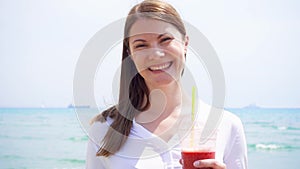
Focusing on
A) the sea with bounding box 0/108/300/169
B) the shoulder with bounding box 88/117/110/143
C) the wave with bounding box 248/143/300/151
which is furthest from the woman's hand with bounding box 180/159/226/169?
the wave with bounding box 248/143/300/151

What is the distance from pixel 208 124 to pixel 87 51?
1.94ft

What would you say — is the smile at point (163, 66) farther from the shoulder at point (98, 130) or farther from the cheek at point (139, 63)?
the shoulder at point (98, 130)

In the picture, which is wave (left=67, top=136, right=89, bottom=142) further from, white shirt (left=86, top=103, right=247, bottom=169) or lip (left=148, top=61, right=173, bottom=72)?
lip (left=148, top=61, right=173, bottom=72)

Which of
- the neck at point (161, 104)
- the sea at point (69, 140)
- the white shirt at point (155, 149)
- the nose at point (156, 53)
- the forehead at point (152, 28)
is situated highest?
the forehead at point (152, 28)

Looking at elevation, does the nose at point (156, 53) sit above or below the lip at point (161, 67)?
above

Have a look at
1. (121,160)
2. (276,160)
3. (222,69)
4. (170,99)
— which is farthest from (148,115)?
(276,160)

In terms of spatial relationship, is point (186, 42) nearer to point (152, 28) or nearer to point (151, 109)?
point (152, 28)

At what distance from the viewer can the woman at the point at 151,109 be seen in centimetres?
198

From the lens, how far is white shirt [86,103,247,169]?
2.00 meters

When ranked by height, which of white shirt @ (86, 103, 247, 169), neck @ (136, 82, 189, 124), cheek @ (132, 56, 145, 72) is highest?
cheek @ (132, 56, 145, 72)

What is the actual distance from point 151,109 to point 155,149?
208 mm

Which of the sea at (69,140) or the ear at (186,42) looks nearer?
the ear at (186,42)

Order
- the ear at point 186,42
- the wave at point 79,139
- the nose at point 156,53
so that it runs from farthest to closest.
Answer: the wave at point 79,139
the ear at point 186,42
the nose at point 156,53

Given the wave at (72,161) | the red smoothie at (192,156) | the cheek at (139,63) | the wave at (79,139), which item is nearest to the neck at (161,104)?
the cheek at (139,63)
